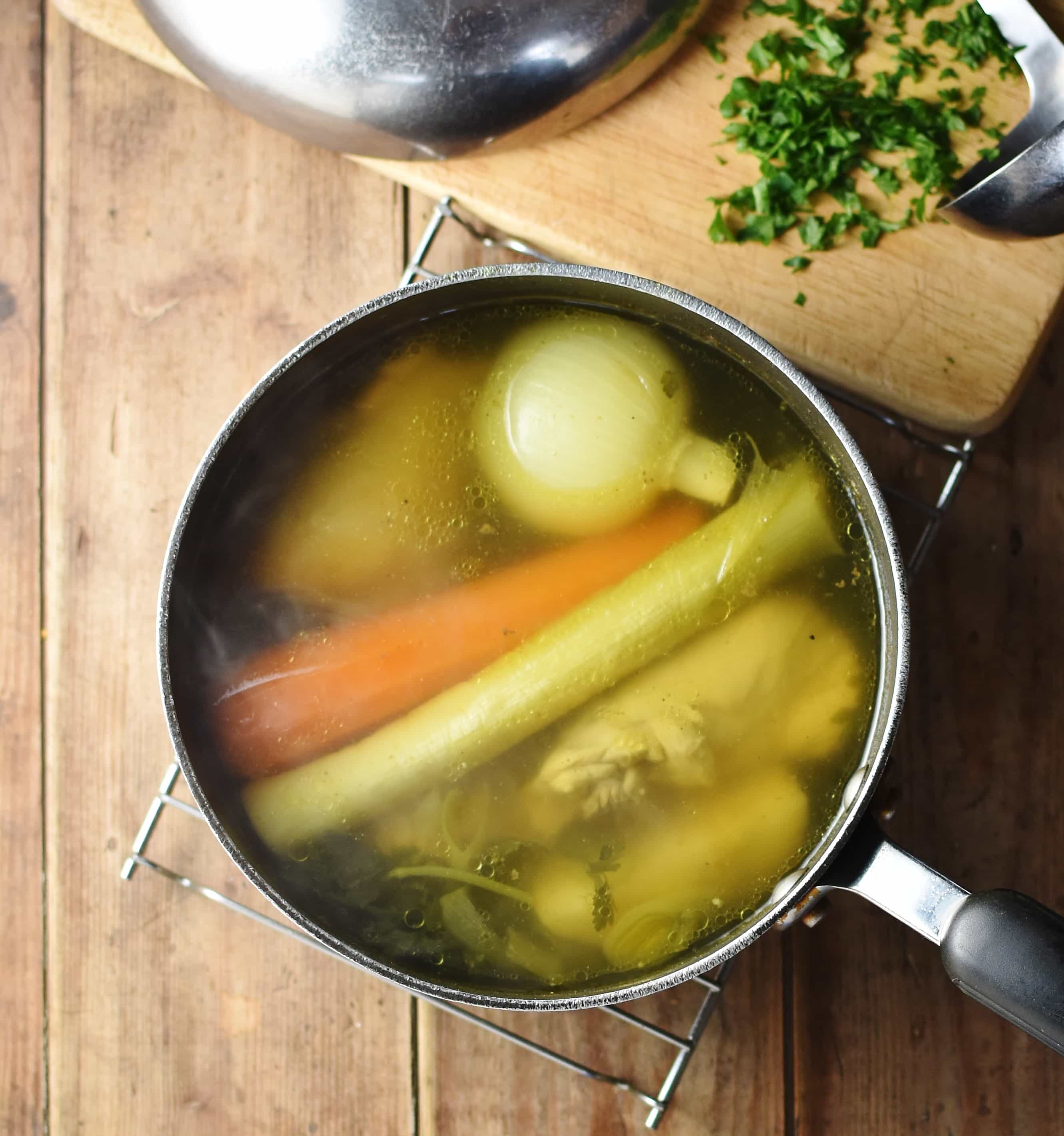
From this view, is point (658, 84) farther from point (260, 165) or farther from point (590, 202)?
point (260, 165)

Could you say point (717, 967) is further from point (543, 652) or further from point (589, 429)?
point (589, 429)

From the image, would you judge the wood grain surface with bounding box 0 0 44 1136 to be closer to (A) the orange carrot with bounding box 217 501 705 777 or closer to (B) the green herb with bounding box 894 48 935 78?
(A) the orange carrot with bounding box 217 501 705 777

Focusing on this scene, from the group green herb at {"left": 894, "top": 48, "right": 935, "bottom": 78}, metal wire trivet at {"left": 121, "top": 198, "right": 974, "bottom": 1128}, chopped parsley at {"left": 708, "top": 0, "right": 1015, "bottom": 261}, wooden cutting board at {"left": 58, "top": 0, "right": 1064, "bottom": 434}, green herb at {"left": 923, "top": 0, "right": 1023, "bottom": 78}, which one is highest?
green herb at {"left": 923, "top": 0, "right": 1023, "bottom": 78}

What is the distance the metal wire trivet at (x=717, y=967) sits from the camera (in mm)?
931

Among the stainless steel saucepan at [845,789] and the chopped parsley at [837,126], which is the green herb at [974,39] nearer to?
the chopped parsley at [837,126]

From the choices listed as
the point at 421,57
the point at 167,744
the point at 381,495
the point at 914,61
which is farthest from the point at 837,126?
the point at 167,744

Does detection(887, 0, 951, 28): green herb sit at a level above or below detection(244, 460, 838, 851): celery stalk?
above

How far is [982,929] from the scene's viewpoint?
2.11 feet

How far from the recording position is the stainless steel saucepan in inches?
25.2

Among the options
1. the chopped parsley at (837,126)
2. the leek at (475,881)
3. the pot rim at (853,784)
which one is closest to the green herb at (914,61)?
the chopped parsley at (837,126)

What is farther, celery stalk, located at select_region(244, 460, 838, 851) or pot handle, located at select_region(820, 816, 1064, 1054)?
celery stalk, located at select_region(244, 460, 838, 851)

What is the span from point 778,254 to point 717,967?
606 millimetres

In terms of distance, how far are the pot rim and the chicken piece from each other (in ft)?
0.13

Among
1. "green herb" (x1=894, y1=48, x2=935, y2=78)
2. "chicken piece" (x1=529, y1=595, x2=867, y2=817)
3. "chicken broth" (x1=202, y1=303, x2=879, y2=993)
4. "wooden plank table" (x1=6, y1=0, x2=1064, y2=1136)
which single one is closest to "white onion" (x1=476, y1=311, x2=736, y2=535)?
"chicken broth" (x1=202, y1=303, x2=879, y2=993)
